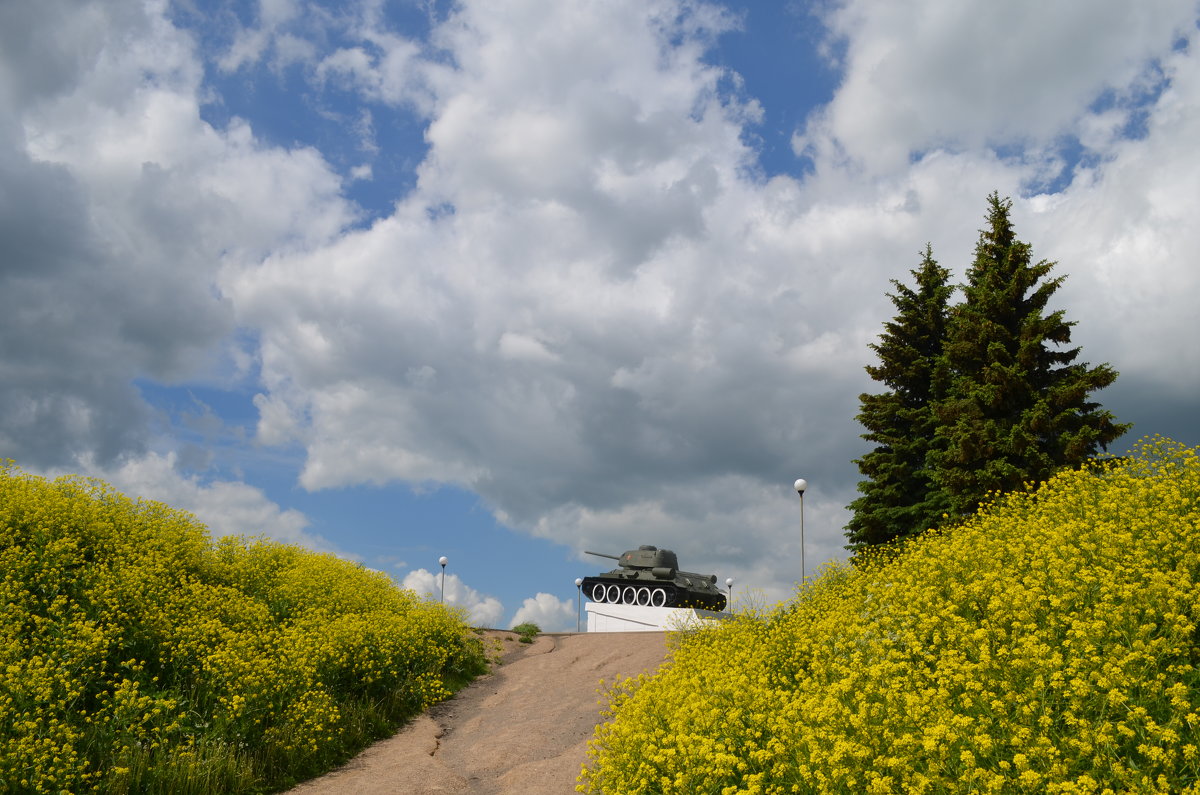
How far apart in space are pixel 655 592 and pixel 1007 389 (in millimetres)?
16986

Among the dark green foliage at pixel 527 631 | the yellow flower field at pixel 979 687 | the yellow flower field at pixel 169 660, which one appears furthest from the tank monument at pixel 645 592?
the yellow flower field at pixel 979 687

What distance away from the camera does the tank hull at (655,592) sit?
1325 inches

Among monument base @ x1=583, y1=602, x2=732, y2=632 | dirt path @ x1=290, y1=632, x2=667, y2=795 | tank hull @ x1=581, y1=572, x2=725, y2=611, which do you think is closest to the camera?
dirt path @ x1=290, y1=632, x2=667, y2=795

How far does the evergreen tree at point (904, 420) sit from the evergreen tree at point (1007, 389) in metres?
0.86

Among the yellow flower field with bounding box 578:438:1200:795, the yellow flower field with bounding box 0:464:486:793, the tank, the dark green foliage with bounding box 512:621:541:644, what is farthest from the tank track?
the yellow flower field with bounding box 578:438:1200:795

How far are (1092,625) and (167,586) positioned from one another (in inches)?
576

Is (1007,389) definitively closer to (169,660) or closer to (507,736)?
(507,736)

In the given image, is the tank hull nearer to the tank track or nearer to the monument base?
the tank track

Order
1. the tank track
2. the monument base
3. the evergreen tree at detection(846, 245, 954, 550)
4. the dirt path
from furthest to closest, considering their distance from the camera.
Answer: the tank track → the monument base → the evergreen tree at detection(846, 245, 954, 550) → the dirt path

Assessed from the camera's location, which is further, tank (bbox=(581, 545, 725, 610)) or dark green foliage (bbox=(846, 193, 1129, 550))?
tank (bbox=(581, 545, 725, 610))

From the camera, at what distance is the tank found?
111 feet

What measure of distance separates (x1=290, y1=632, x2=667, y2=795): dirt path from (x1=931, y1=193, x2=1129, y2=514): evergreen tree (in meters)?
10.3

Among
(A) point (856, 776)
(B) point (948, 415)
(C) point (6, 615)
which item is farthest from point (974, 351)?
(C) point (6, 615)

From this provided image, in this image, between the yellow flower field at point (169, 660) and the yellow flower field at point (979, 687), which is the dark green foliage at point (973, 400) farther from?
the yellow flower field at point (169, 660)
